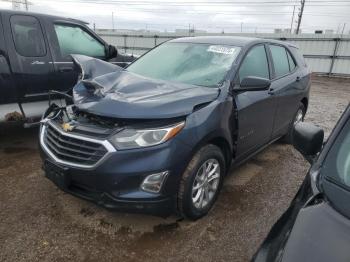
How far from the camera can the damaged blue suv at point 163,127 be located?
269cm

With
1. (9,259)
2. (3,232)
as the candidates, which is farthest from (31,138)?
(9,259)

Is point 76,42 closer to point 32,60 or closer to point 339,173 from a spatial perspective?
point 32,60

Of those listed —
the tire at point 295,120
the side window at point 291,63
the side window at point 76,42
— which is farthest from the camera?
the tire at point 295,120

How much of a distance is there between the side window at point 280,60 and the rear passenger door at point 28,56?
3.20 m

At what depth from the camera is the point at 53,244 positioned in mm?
2859

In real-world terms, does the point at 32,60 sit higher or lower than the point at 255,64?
lower

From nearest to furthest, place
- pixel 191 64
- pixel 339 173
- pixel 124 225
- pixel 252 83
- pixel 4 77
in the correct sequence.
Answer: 1. pixel 339 173
2. pixel 124 225
3. pixel 252 83
4. pixel 191 64
5. pixel 4 77

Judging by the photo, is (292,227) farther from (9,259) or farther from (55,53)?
(55,53)

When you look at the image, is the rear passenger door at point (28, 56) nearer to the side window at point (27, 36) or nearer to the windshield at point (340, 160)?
the side window at point (27, 36)

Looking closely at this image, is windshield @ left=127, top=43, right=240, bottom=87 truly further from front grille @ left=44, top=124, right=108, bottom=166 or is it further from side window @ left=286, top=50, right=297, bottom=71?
side window @ left=286, top=50, right=297, bottom=71

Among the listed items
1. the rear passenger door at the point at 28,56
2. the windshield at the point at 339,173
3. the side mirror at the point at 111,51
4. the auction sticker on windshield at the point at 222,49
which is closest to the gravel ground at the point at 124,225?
the rear passenger door at the point at 28,56

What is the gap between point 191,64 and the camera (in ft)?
12.4

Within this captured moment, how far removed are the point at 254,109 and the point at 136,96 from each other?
1.45 meters

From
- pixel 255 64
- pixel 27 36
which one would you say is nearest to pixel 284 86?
pixel 255 64
